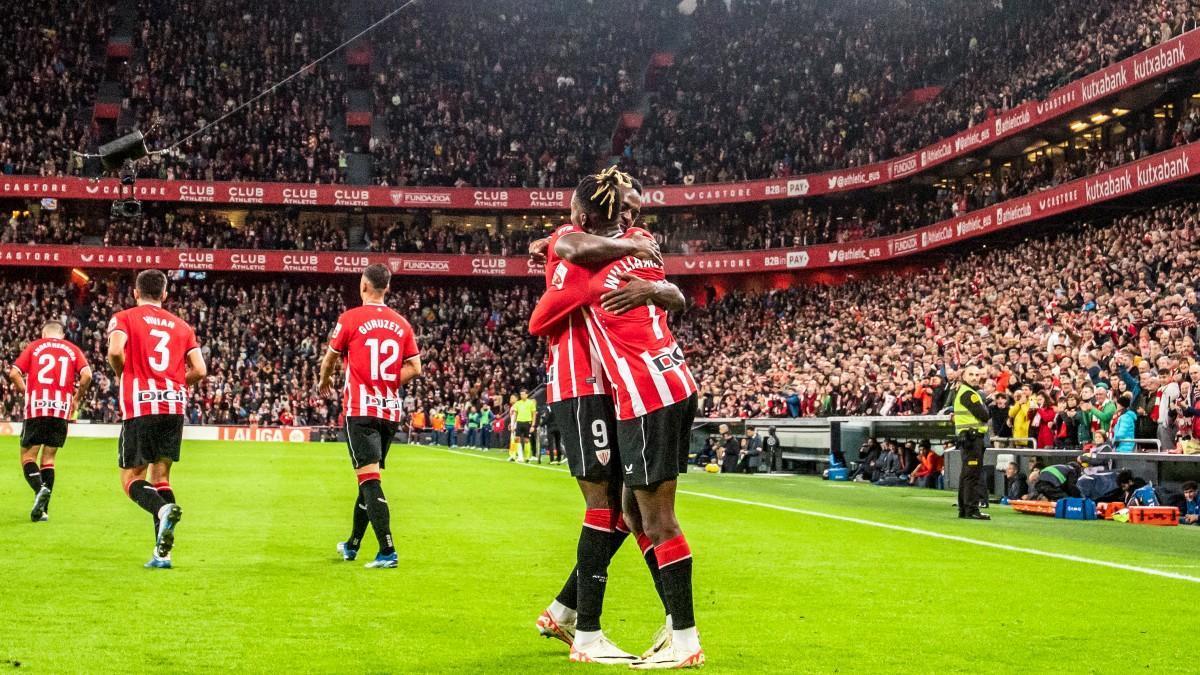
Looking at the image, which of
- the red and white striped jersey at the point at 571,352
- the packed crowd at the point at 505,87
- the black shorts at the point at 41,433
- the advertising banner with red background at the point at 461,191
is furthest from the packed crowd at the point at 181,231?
the red and white striped jersey at the point at 571,352

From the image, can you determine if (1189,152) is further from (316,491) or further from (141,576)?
(141,576)

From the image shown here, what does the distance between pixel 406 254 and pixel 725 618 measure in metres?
53.0

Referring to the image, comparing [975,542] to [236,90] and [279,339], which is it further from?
[236,90]

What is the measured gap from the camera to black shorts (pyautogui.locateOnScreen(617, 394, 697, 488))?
5648 millimetres

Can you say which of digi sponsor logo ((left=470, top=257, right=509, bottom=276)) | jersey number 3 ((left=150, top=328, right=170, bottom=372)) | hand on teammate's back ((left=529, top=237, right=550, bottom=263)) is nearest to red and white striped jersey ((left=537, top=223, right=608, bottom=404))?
hand on teammate's back ((left=529, top=237, right=550, bottom=263))

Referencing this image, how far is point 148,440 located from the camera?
31.5 ft

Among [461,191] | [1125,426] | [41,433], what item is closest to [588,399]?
[41,433]

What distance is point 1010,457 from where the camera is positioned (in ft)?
64.8

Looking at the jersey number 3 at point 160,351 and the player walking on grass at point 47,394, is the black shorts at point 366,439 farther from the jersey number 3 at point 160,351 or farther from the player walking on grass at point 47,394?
the player walking on grass at point 47,394

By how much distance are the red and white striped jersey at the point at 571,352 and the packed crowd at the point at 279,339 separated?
41.4 meters

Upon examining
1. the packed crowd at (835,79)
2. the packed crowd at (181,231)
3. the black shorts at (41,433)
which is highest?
the packed crowd at (835,79)

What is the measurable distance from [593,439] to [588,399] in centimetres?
20

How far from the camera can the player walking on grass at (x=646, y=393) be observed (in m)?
5.65

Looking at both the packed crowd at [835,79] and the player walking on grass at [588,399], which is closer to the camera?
the player walking on grass at [588,399]
